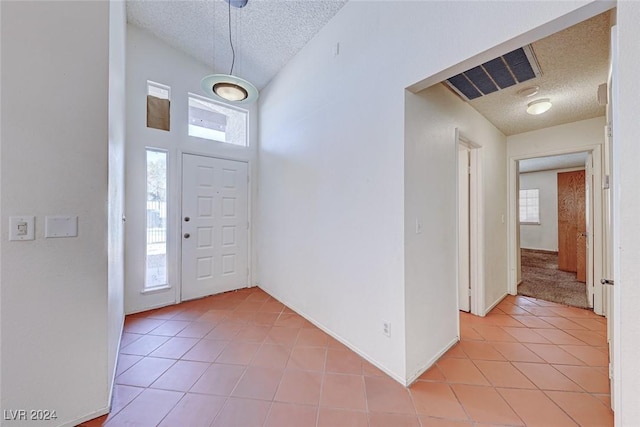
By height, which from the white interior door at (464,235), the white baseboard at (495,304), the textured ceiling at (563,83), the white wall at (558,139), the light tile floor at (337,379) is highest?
the textured ceiling at (563,83)

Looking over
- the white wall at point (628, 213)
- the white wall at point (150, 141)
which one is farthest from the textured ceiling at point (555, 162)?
the white wall at point (150, 141)

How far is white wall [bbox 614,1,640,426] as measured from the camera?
3.21ft

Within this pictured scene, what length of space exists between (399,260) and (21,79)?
2.36 m

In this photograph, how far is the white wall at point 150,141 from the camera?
114 inches

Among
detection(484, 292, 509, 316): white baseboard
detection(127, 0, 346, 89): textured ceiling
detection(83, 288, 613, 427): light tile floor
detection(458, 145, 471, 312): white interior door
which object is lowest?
detection(83, 288, 613, 427): light tile floor

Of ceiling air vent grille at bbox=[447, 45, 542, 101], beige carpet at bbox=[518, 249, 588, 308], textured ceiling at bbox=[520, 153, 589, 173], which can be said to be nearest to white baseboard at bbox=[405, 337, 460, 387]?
beige carpet at bbox=[518, 249, 588, 308]

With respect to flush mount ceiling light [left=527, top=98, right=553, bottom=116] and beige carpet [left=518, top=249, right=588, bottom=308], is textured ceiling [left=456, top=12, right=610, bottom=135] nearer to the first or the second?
flush mount ceiling light [left=527, top=98, right=553, bottom=116]

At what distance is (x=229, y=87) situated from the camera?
2188 mm

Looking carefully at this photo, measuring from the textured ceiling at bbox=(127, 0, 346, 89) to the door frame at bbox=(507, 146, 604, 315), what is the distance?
3277 millimetres

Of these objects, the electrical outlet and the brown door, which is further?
the brown door

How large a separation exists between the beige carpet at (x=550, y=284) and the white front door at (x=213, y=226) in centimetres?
427

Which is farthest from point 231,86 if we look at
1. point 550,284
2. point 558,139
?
point 550,284

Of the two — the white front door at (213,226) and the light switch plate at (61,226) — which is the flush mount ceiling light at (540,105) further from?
the light switch plate at (61,226)

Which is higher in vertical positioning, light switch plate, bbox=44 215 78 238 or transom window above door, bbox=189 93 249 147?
transom window above door, bbox=189 93 249 147
